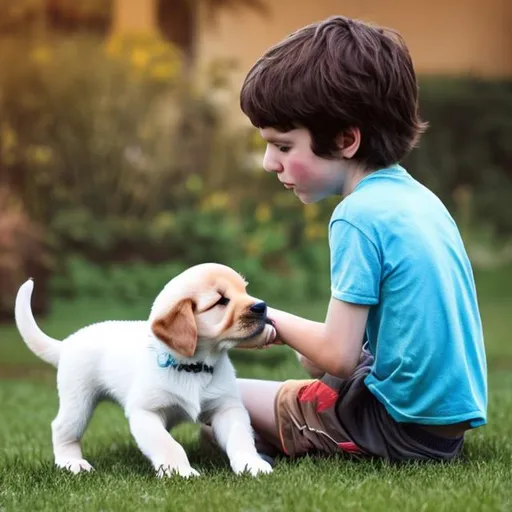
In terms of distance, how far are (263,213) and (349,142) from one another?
6656 millimetres

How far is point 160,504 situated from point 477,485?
0.82 metres

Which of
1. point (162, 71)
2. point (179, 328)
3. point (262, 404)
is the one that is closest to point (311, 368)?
point (262, 404)

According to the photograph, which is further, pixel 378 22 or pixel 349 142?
pixel 378 22

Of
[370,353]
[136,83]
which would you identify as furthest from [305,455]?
[136,83]

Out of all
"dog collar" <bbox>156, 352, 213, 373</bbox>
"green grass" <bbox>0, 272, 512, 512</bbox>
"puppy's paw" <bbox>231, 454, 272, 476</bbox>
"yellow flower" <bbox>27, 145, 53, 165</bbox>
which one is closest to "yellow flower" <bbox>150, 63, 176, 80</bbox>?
"yellow flower" <bbox>27, 145, 53, 165</bbox>

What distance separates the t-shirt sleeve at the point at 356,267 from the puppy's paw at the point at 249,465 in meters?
0.53

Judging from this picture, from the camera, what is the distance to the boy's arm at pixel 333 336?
3.03 meters

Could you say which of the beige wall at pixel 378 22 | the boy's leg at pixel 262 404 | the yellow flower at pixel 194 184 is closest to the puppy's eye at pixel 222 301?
the boy's leg at pixel 262 404

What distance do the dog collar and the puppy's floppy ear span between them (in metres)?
0.09

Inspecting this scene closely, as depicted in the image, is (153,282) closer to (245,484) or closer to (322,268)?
(322,268)

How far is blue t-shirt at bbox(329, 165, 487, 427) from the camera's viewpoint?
3018 millimetres

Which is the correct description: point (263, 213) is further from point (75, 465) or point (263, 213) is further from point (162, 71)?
point (75, 465)

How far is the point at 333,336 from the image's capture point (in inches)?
120

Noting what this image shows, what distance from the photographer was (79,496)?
281cm
